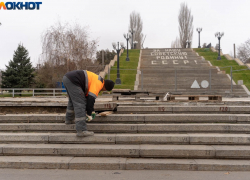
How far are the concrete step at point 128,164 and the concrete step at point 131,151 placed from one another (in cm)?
14

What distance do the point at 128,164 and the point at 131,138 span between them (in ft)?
2.72

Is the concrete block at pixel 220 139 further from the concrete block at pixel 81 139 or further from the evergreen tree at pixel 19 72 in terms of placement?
the evergreen tree at pixel 19 72

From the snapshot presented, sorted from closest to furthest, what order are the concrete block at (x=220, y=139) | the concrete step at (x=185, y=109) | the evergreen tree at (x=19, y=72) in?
the concrete block at (x=220, y=139) → the concrete step at (x=185, y=109) → the evergreen tree at (x=19, y=72)

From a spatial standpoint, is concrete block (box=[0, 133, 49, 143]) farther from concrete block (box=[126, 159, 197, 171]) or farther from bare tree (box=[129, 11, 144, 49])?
bare tree (box=[129, 11, 144, 49])

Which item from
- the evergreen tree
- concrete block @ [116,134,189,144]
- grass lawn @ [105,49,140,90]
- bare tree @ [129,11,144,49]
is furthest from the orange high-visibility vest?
bare tree @ [129,11,144,49]

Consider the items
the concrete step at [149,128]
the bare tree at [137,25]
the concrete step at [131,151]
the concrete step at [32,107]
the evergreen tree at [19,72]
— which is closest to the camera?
the concrete step at [131,151]

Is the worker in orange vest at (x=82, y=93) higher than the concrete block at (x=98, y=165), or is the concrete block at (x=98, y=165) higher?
the worker in orange vest at (x=82, y=93)

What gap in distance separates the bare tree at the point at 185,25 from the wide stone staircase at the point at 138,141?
4719 cm

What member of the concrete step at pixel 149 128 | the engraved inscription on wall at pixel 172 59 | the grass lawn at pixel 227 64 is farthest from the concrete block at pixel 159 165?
the engraved inscription on wall at pixel 172 59

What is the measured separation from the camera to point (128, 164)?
13.9 feet

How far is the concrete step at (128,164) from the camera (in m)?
4.20

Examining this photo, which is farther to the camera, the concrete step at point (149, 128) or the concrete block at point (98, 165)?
the concrete step at point (149, 128)

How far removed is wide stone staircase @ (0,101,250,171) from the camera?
431cm

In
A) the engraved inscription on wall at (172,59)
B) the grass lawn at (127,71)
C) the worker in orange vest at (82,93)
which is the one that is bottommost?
the worker in orange vest at (82,93)
